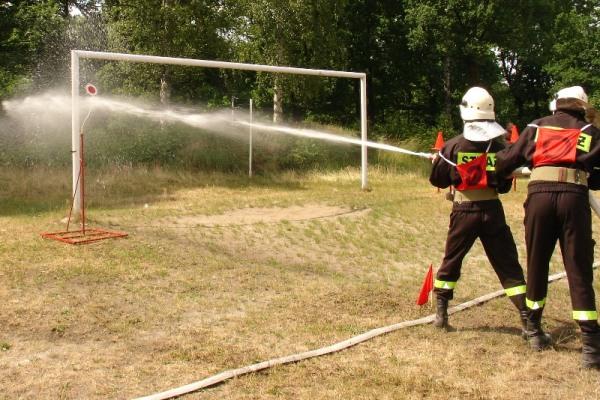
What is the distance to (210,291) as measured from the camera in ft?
21.5

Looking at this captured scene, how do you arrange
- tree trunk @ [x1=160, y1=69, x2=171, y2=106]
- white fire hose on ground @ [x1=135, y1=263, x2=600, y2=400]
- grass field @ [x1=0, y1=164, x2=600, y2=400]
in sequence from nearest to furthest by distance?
white fire hose on ground @ [x1=135, y1=263, x2=600, y2=400] → grass field @ [x1=0, y1=164, x2=600, y2=400] → tree trunk @ [x1=160, y1=69, x2=171, y2=106]

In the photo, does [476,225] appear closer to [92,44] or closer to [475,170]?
[475,170]

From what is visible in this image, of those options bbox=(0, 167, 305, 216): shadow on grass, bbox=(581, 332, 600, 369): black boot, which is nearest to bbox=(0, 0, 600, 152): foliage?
bbox=(0, 167, 305, 216): shadow on grass

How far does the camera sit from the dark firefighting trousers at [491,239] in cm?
509

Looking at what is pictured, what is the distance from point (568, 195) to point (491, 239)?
2.62 feet

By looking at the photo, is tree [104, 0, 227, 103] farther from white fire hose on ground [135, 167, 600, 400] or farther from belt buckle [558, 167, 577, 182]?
belt buckle [558, 167, 577, 182]

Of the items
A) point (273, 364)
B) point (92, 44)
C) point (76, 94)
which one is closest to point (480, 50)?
point (92, 44)

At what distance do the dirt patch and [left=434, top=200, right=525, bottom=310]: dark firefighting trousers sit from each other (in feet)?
18.4

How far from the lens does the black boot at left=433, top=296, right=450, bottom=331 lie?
5.32 meters

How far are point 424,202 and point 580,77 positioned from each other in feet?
77.1

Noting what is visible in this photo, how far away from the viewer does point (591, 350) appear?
4445 millimetres

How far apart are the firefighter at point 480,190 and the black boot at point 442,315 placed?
0.94 feet

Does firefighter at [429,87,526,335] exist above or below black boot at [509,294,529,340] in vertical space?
above

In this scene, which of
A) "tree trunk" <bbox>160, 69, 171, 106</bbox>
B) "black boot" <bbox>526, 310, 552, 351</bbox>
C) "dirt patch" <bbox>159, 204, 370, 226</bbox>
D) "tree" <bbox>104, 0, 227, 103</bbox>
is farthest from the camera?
"tree trunk" <bbox>160, 69, 171, 106</bbox>
